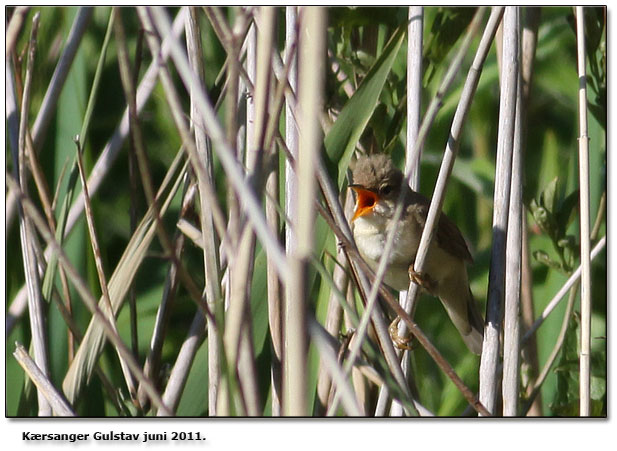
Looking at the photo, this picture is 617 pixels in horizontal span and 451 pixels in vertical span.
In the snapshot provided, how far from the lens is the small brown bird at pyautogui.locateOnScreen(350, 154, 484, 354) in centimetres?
208

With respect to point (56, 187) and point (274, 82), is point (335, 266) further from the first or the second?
point (56, 187)

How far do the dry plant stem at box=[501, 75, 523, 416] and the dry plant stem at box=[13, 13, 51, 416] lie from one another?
109 centimetres

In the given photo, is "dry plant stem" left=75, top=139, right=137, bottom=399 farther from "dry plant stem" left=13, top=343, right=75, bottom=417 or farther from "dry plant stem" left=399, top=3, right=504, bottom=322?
"dry plant stem" left=399, top=3, right=504, bottom=322

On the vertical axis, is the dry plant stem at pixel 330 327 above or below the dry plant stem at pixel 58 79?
below

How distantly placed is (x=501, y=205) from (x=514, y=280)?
0.59ft

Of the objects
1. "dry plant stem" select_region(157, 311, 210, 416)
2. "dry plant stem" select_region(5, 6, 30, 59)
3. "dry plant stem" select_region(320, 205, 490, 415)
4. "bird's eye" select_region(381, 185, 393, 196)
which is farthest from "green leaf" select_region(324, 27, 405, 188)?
"dry plant stem" select_region(5, 6, 30, 59)

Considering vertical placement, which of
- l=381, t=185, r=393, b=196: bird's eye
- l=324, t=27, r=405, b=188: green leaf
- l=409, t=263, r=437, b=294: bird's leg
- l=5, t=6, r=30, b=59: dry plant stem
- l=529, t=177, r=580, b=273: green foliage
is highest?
l=5, t=6, r=30, b=59: dry plant stem

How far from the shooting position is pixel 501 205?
5.59ft

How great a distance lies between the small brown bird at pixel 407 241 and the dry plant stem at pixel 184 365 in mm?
546

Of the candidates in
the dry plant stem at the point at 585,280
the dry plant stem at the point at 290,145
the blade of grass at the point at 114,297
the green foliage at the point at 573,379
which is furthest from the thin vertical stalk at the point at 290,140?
the green foliage at the point at 573,379

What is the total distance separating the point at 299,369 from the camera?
114cm

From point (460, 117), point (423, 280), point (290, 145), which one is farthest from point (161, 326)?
point (460, 117)

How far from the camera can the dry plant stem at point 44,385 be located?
5.41 feet

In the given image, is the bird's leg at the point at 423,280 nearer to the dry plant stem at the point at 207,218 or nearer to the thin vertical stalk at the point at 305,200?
the dry plant stem at the point at 207,218
